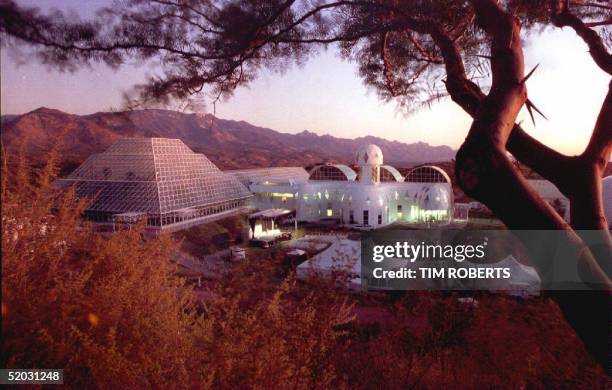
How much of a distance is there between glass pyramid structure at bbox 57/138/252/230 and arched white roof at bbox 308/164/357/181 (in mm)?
7152

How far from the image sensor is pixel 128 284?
3.02 metres

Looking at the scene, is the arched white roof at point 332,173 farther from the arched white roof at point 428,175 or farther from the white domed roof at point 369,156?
the arched white roof at point 428,175

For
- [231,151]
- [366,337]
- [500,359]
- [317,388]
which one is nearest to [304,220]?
[366,337]

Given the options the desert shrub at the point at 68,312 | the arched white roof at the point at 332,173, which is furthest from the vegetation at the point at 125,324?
the arched white roof at the point at 332,173

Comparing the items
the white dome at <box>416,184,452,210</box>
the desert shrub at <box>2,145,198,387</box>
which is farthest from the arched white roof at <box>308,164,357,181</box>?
the desert shrub at <box>2,145,198,387</box>

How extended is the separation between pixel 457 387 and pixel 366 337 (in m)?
3.30

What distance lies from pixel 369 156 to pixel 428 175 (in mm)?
4986

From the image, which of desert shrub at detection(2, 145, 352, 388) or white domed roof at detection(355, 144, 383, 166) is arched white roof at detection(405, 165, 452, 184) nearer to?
white domed roof at detection(355, 144, 383, 166)

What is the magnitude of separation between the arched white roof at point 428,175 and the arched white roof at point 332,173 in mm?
5020

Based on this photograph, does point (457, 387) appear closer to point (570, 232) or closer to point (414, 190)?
point (570, 232)

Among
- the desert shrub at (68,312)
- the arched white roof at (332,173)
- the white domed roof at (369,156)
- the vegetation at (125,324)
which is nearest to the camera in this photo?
the desert shrub at (68,312)

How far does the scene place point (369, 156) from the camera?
2983cm

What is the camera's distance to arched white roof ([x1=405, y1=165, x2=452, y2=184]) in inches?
1177

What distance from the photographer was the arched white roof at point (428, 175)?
29.9m
